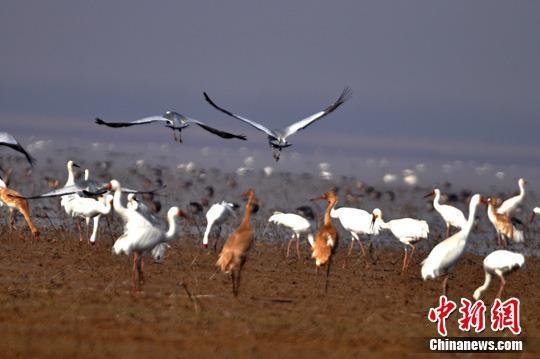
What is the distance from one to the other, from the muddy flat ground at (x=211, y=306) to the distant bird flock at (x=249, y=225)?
282 millimetres

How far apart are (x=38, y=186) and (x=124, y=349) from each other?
14109 mm

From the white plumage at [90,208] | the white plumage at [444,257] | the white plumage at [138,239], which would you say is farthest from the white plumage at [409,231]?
the white plumage at [138,239]

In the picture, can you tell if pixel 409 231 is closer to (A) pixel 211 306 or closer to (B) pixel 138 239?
(B) pixel 138 239

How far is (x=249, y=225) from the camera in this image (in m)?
12.4

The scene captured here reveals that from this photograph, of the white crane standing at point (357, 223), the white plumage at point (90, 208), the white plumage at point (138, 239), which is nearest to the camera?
the white plumage at point (138, 239)

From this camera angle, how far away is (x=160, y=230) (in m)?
12.3

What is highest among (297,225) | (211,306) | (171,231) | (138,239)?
(297,225)

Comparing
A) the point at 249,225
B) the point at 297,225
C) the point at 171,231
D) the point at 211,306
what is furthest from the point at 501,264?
the point at 297,225

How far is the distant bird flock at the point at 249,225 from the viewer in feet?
40.0

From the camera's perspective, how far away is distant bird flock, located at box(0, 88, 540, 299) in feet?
40.0

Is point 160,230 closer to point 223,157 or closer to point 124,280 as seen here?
point 124,280

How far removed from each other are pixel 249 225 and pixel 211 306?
148 cm

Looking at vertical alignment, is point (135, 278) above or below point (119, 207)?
below

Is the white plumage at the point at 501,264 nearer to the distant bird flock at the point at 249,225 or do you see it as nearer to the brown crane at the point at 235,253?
the distant bird flock at the point at 249,225
